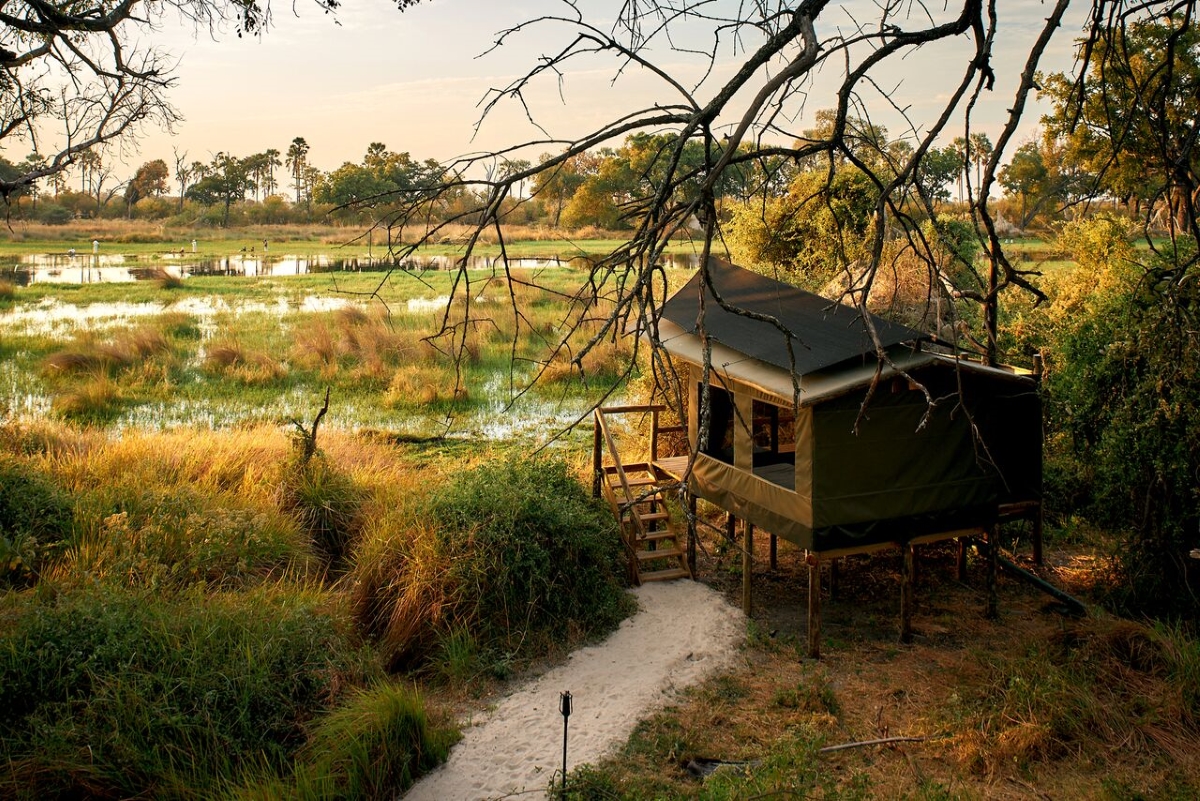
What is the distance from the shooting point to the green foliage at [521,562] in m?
9.35

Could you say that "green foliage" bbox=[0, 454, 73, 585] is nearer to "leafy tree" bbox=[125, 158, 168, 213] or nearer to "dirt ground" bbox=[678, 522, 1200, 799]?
"dirt ground" bbox=[678, 522, 1200, 799]

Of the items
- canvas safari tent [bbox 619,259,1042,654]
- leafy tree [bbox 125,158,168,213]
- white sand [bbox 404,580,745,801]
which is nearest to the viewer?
white sand [bbox 404,580,745,801]

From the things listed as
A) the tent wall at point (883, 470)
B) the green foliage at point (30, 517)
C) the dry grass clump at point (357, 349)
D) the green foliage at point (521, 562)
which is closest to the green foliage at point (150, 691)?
the green foliage at point (30, 517)

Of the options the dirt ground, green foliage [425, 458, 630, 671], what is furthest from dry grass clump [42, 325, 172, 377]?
the dirt ground

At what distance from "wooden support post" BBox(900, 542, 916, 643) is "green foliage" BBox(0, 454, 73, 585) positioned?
818cm

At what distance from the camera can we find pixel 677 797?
650 cm

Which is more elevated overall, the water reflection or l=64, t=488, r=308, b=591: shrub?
the water reflection

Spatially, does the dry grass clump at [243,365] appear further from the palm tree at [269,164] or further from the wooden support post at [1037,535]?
the palm tree at [269,164]

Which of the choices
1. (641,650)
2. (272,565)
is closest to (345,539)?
(272,565)

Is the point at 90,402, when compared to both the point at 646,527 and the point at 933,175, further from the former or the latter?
the point at 933,175

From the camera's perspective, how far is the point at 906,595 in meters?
9.49

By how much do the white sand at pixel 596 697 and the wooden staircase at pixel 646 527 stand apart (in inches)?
15.7

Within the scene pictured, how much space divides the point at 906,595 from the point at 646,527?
3547 millimetres

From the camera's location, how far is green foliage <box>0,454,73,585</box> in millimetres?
8820
